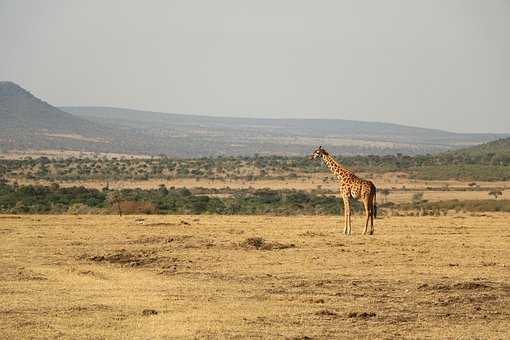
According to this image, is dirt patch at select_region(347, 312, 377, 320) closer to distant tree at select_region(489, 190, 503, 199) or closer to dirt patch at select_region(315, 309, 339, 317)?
dirt patch at select_region(315, 309, 339, 317)

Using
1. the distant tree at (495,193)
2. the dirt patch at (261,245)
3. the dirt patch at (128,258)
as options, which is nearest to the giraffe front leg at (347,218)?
the dirt patch at (261,245)

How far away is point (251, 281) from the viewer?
17750 mm

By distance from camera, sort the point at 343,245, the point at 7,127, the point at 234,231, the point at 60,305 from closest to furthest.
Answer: the point at 60,305
the point at 343,245
the point at 234,231
the point at 7,127

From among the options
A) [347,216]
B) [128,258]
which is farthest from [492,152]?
[128,258]

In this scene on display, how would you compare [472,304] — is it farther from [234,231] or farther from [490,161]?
[490,161]

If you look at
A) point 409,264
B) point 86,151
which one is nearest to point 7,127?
point 86,151

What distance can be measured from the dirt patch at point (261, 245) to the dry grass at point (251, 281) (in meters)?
0.04

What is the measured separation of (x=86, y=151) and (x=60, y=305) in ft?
432

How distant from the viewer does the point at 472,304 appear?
50.9 feet

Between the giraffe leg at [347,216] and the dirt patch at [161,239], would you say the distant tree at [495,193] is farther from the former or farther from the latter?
the dirt patch at [161,239]

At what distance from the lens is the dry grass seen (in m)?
13.6

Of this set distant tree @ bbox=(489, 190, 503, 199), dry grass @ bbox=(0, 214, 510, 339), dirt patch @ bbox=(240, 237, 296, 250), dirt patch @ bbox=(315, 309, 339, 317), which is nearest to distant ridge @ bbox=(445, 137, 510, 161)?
distant tree @ bbox=(489, 190, 503, 199)

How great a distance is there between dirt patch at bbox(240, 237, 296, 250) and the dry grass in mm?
39

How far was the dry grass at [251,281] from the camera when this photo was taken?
13.6 metres
